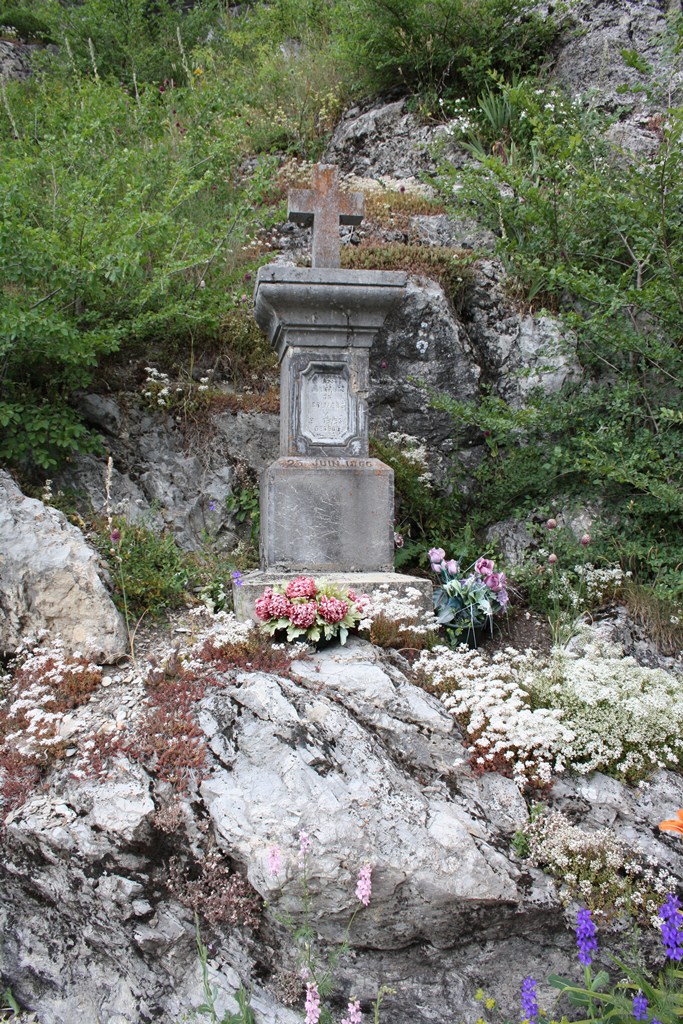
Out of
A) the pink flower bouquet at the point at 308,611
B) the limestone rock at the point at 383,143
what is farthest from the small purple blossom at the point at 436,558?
the limestone rock at the point at 383,143

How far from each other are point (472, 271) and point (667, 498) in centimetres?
325

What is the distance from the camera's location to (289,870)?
2.63 meters

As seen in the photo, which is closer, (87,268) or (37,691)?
(37,691)

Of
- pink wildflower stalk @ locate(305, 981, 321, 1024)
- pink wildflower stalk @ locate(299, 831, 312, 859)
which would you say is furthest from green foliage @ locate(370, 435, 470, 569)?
pink wildflower stalk @ locate(305, 981, 321, 1024)

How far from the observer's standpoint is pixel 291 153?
31.8ft

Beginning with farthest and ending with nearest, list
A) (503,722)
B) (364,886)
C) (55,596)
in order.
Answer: (55,596) < (503,722) < (364,886)

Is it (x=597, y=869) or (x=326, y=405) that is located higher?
(x=326, y=405)

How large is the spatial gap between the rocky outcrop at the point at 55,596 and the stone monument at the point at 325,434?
811 mm

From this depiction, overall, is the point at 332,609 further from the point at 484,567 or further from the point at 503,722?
the point at 484,567

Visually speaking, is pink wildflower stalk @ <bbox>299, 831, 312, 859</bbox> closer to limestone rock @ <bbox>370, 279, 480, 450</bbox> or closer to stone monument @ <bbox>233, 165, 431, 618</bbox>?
stone monument @ <bbox>233, 165, 431, 618</bbox>

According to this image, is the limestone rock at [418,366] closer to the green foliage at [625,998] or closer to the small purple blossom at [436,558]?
the small purple blossom at [436,558]

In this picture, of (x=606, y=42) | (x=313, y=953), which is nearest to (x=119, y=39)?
(x=606, y=42)

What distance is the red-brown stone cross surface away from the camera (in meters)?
5.07

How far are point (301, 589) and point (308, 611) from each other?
0.17 m
